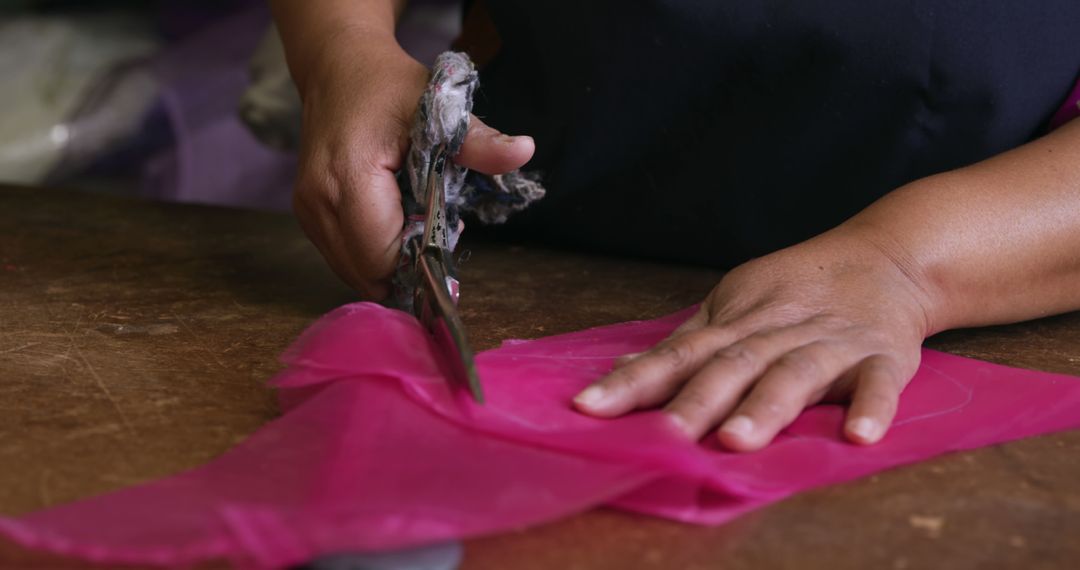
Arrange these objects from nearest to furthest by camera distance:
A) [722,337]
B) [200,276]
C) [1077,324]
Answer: [722,337]
[1077,324]
[200,276]

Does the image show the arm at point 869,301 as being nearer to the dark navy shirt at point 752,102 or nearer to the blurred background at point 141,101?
the dark navy shirt at point 752,102

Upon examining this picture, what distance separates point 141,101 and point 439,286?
1.71 m

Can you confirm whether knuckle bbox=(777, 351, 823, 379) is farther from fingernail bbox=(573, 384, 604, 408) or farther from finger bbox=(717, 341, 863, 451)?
fingernail bbox=(573, 384, 604, 408)

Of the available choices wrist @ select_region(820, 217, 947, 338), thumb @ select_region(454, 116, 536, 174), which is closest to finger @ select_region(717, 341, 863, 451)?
wrist @ select_region(820, 217, 947, 338)

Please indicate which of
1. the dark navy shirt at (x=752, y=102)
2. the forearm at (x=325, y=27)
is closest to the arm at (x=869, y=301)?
the dark navy shirt at (x=752, y=102)

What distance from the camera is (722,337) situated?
2.90 feet

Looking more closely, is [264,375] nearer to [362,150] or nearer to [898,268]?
[362,150]

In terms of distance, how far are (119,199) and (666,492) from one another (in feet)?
3.79

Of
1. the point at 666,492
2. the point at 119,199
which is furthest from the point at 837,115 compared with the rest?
the point at 119,199

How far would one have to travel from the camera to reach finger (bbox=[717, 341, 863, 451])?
782 mm

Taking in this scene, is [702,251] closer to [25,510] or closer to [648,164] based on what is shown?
[648,164]

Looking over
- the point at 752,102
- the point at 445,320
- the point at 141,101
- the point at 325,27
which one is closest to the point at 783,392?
the point at 445,320

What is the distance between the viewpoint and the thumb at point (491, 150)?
990 mm

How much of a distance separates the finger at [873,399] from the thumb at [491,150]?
1.04 feet
